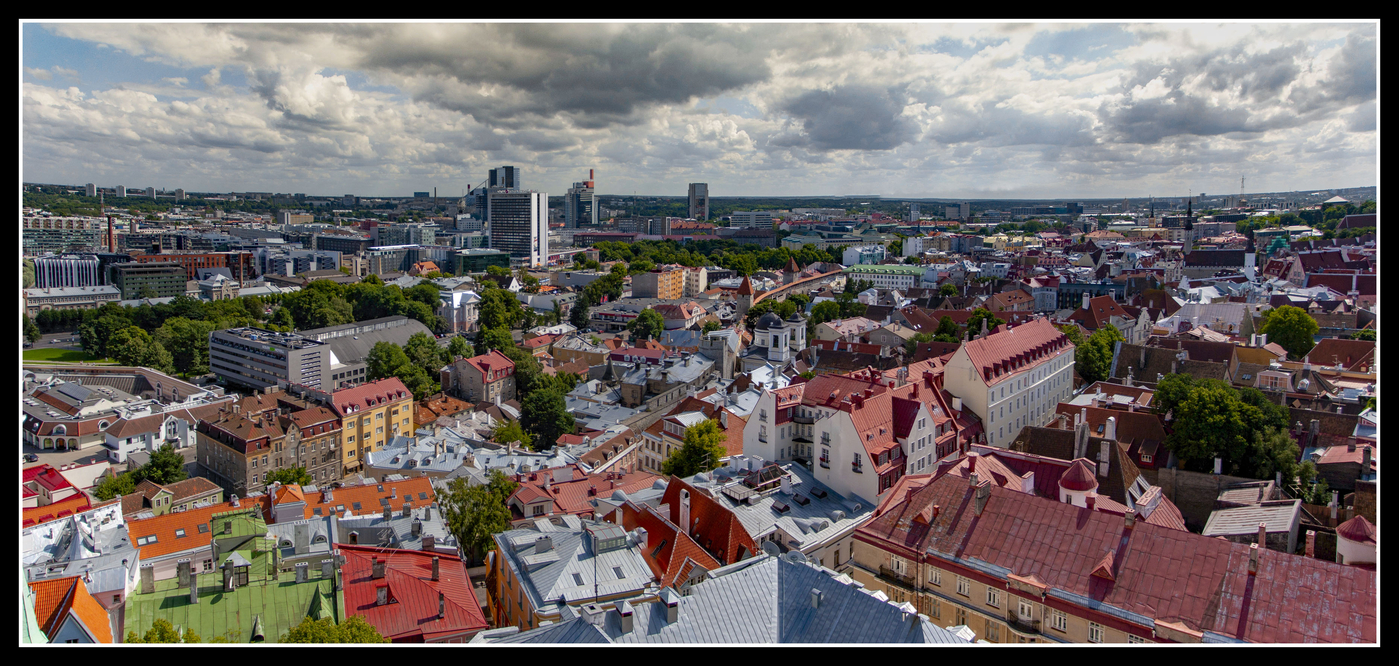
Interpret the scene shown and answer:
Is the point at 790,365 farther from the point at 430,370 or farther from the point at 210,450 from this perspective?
the point at 210,450

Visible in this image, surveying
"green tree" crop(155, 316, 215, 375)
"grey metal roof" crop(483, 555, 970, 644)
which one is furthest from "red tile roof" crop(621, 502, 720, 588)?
"green tree" crop(155, 316, 215, 375)

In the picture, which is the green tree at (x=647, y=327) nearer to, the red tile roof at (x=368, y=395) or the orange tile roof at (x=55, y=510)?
the red tile roof at (x=368, y=395)

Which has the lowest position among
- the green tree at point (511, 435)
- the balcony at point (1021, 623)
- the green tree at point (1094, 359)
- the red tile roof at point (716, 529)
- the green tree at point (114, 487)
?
the green tree at point (114, 487)

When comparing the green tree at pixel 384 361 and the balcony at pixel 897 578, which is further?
the green tree at pixel 384 361

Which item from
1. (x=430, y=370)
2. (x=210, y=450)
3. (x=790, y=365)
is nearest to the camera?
(x=210, y=450)

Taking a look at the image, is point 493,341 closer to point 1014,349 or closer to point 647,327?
point 647,327

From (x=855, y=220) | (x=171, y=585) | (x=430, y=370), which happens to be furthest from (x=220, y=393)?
(x=855, y=220)

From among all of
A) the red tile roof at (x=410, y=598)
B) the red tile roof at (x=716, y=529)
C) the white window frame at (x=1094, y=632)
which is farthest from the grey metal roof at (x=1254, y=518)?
the red tile roof at (x=410, y=598)

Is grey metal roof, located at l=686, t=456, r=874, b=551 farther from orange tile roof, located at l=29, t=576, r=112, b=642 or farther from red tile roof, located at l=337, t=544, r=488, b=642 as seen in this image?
orange tile roof, located at l=29, t=576, r=112, b=642

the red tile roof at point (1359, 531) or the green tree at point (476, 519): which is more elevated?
the red tile roof at point (1359, 531)
